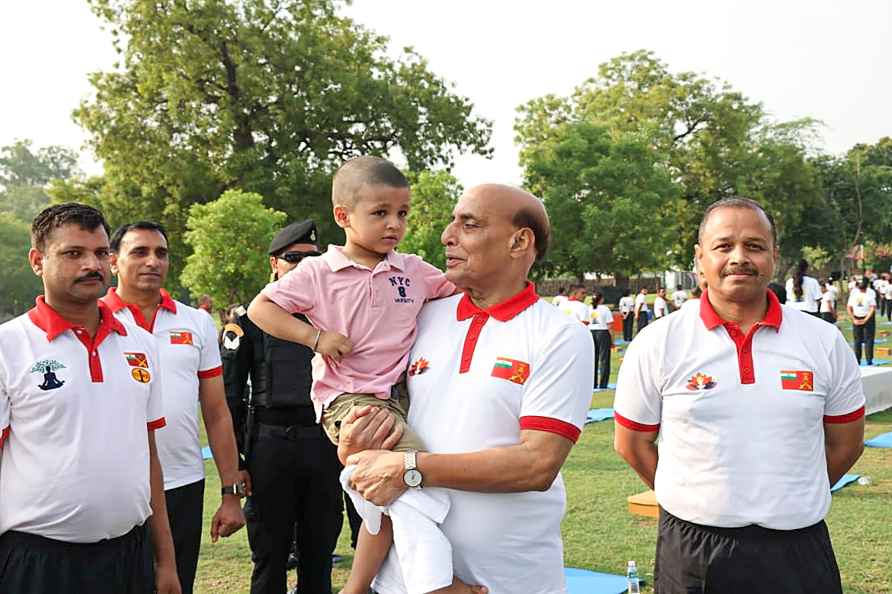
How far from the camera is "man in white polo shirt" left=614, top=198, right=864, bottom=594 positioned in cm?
295

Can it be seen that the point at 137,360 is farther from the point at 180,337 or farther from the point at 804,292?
the point at 804,292

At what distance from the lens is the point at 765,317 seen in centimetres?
312

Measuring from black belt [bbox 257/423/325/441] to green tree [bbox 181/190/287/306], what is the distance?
19265mm

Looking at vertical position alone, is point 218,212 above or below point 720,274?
above

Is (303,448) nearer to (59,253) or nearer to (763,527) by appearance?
(59,253)

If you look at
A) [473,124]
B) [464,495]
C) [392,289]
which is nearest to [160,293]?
[392,289]

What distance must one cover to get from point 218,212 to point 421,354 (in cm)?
2230

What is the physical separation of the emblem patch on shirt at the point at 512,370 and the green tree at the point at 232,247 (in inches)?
855

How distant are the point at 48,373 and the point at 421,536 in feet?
4.71

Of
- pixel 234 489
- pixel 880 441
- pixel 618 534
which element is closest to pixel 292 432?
pixel 234 489

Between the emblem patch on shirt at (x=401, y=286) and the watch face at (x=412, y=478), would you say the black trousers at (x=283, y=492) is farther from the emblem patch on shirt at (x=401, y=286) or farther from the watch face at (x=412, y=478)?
the watch face at (x=412, y=478)

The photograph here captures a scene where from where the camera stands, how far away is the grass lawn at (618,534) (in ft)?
19.9

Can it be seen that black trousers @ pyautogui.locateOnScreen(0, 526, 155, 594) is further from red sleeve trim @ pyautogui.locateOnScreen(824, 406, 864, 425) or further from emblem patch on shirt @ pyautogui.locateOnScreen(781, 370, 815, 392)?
red sleeve trim @ pyautogui.locateOnScreen(824, 406, 864, 425)

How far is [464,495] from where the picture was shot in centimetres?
255
